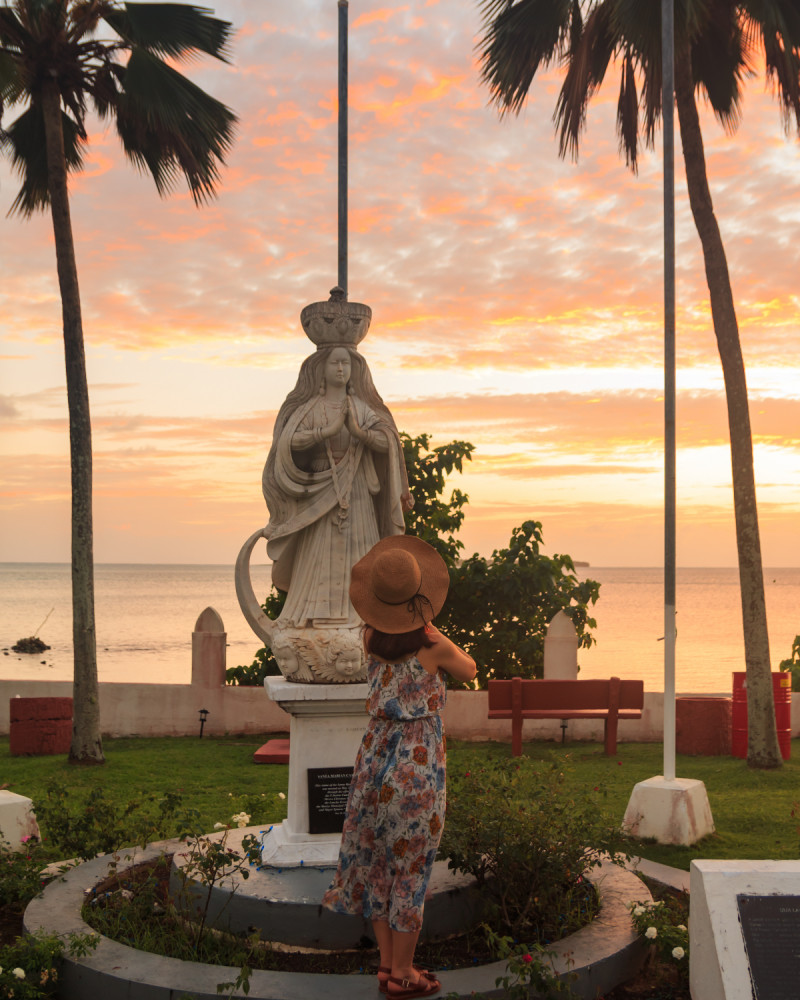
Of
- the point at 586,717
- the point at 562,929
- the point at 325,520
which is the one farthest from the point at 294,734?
the point at 586,717

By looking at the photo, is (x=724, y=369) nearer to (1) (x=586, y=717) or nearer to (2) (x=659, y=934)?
(1) (x=586, y=717)

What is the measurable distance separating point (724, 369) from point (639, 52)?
346cm

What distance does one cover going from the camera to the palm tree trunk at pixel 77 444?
11.4 m

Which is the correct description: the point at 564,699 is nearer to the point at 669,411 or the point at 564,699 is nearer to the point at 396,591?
the point at 669,411

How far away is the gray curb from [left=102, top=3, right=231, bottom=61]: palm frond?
33.8 feet

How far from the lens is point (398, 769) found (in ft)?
14.1

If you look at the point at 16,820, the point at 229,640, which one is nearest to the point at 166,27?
the point at 16,820

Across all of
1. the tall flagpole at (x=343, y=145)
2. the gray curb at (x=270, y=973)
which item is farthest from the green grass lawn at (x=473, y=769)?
the tall flagpole at (x=343, y=145)

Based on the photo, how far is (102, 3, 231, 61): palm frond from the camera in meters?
11.9

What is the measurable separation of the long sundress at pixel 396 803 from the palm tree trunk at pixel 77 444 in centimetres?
761

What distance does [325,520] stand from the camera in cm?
606

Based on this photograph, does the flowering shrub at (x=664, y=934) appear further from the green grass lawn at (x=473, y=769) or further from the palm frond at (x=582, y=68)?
the palm frond at (x=582, y=68)

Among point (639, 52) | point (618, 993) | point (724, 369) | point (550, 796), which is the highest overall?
point (639, 52)

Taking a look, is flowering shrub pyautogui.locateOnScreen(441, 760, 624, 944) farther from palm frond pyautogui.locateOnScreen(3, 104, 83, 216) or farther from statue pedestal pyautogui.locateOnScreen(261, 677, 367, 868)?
palm frond pyautogui.locateOnScreen(3, 104, 83, 216)
